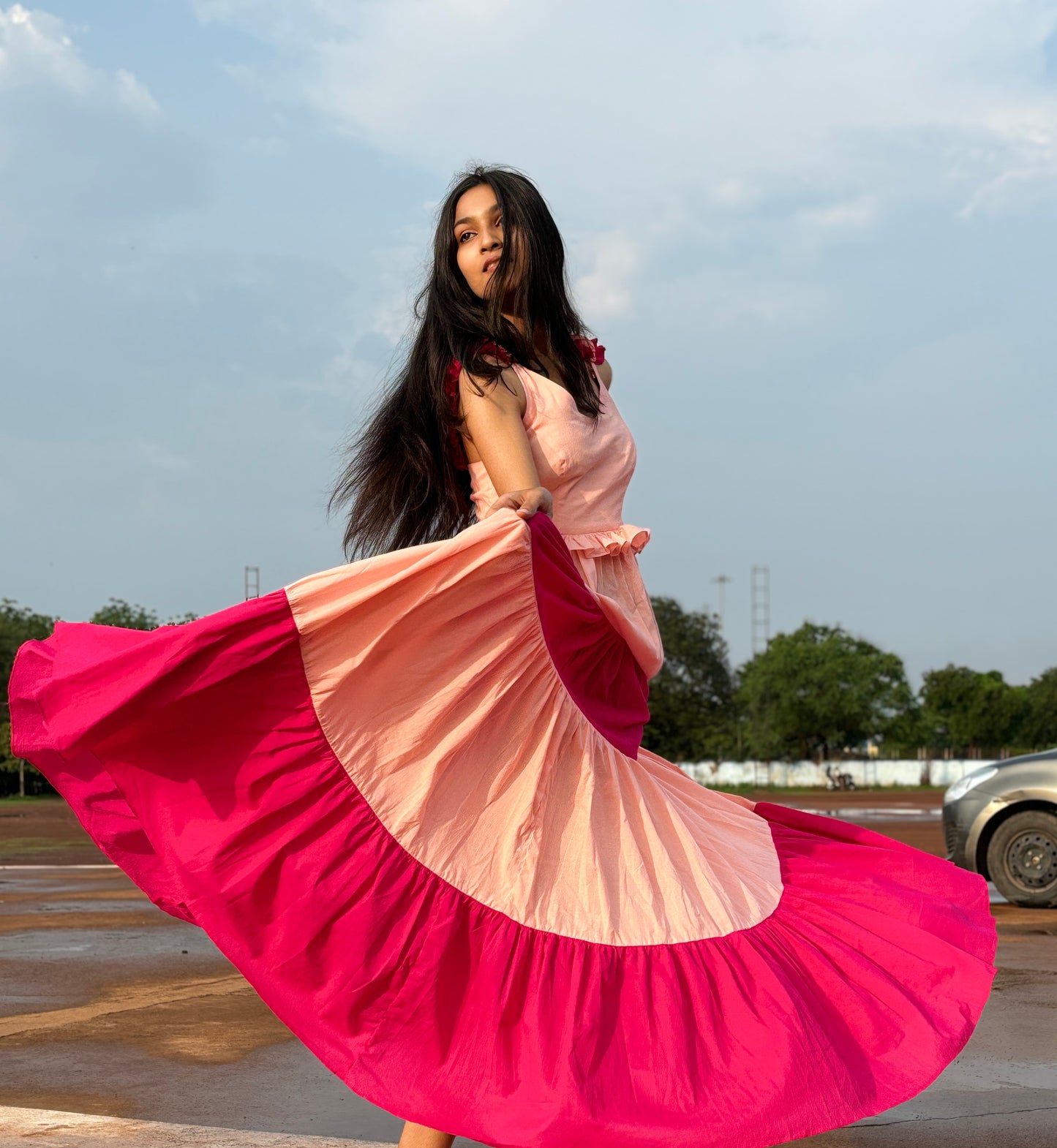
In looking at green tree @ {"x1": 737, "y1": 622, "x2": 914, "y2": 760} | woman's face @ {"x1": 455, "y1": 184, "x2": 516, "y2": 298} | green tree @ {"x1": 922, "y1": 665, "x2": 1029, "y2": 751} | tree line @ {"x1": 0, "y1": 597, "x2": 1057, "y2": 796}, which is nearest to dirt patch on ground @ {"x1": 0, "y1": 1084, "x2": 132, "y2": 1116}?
woman's face @ {"x1": 455, "y1": 184, "x2": 516, "y2": 298}

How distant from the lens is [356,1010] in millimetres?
2859

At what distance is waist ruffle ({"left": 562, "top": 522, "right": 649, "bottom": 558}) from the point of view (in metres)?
3.47

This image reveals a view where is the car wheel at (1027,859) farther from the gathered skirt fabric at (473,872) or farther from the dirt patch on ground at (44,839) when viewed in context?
the gathered skirt fabric at (473,872)

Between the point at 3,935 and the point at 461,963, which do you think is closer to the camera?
the point at 461,963

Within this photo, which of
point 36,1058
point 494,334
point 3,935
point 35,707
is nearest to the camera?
point 35,707

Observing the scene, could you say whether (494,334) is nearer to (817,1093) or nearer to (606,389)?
(606,389)

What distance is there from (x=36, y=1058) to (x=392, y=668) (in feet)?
9.26

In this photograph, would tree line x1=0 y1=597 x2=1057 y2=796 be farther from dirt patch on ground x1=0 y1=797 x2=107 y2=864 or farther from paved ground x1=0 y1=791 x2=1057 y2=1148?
paved ground x1=0 y1=791 x2=1057 y2=1148

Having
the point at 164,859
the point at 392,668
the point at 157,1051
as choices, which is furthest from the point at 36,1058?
the point at 392,668

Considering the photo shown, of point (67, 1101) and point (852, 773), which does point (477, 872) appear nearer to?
point (67, 1101)

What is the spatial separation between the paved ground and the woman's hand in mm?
1788

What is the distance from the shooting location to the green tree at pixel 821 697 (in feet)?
266

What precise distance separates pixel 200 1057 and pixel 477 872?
256 cm

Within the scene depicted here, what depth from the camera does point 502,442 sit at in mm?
3299
